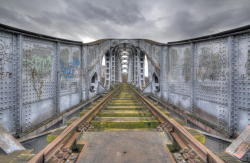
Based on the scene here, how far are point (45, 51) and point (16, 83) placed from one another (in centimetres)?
212

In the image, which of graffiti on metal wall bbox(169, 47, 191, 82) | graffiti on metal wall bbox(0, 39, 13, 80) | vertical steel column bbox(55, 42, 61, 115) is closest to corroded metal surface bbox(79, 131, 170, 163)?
graffiti on metal wall bbox(0, 39, 13, 80)

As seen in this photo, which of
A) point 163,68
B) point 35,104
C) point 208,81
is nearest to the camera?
point 35,104

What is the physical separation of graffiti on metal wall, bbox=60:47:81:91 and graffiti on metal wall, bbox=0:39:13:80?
244 centimetres

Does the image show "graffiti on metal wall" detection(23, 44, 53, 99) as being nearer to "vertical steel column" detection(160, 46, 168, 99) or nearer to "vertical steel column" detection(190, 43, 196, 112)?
"vertical steel column" detection(160, 46, 168, 99)

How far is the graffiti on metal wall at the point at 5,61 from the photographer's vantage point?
157 inches

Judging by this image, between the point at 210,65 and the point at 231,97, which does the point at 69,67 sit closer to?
the point at 210,65

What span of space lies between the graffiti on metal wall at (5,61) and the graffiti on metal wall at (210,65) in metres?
8.98

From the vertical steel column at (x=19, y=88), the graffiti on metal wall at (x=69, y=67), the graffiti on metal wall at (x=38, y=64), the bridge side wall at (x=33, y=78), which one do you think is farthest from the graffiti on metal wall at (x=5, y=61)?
the graffiti on metal wall at (x=69, y=67)

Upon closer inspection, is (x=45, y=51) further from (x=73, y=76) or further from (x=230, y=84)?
(x=230, y=84)

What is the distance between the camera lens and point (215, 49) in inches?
206

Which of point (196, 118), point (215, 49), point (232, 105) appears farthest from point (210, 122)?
point (215, 49)

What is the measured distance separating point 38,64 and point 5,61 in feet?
4.16

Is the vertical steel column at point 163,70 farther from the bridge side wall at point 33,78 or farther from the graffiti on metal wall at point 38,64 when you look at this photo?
the graffiti on metal wall at point 38,64

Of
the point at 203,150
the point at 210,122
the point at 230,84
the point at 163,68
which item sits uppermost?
the point at 163,68
